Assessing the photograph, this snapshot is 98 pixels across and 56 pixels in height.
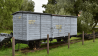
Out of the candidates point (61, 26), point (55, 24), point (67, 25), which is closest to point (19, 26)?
point (55, 24)

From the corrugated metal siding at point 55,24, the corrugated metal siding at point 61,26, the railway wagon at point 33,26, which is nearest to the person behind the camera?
the railway wagon at point 33,26

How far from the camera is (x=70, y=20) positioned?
13.4 metres

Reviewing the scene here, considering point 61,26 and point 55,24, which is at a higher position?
point 55,24

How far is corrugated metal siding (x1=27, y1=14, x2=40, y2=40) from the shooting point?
361 inches

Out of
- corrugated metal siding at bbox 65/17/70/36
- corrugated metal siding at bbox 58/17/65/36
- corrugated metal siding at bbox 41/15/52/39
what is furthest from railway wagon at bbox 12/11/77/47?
corrugated metal siding at bbox 65/17/70/36

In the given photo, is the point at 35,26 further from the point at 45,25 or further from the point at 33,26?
the point at 45,25

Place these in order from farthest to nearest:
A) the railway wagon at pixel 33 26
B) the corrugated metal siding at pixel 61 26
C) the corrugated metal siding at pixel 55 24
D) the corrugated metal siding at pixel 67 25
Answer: the corrugated metal siding at pixel 67 25, the corrugated metal siding at pixel 61 26, the corrugated metal siding at pixel 55 24, the railway wagon at pixel 33 26

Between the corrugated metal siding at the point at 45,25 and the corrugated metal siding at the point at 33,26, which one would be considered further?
the corrugated metal siding at the point at 45,25

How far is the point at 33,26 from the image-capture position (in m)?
9.37

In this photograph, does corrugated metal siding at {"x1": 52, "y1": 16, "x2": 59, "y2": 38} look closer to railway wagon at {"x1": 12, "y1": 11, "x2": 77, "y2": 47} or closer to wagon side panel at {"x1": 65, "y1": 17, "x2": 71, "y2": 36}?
railway wagon at {"x1": 12, "y1": 11, "x2": 77, "y2": 47}

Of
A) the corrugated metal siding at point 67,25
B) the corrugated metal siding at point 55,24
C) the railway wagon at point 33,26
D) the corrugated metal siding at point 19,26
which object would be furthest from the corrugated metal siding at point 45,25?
the corrugated metal siding at point 67,25

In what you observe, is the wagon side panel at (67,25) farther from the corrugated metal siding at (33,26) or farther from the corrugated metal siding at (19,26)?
the corrugated metal siding at (19,26)

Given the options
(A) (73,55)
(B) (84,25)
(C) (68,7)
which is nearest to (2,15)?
(C) (68,7)

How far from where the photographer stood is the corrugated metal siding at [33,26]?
30.1 ft
